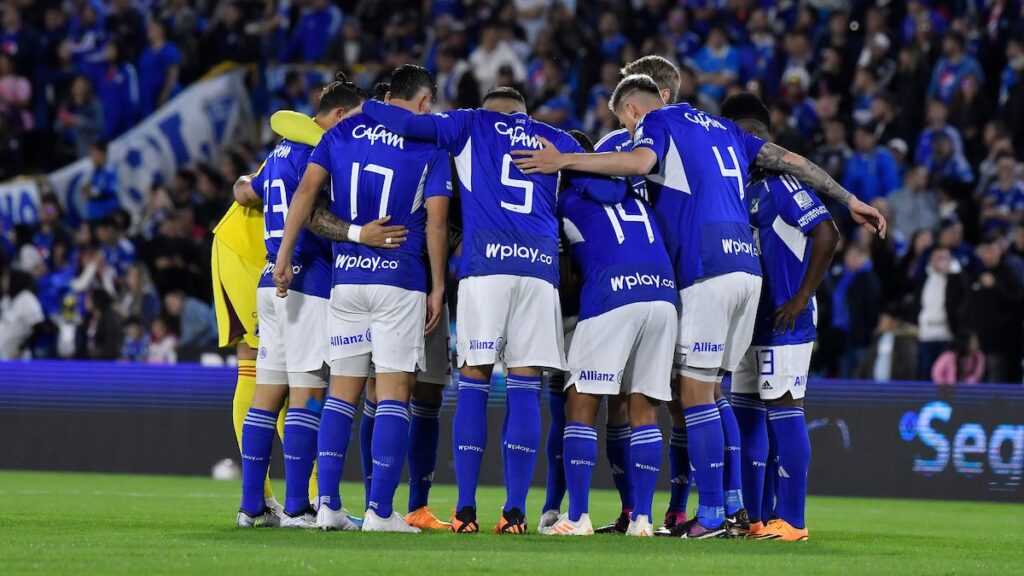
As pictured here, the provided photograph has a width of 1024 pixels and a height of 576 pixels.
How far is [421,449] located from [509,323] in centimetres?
130

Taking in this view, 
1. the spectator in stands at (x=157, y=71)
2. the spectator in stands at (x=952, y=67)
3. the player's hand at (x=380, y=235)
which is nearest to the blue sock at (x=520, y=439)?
the player's hand at (x=380, y=235)

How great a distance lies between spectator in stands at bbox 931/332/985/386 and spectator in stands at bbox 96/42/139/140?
13409 mm

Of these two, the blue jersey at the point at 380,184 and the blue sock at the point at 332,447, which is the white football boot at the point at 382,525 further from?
the blue jersey at the point at 380,184

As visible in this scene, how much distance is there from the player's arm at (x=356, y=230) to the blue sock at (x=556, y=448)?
1.47m

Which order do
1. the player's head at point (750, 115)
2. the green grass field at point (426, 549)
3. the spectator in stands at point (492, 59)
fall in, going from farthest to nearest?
the spectator in stands at point (492, 59) < the player's head at point (750, 115) < the green grass field at point (426, 549)

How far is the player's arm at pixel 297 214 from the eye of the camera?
8.86 metres

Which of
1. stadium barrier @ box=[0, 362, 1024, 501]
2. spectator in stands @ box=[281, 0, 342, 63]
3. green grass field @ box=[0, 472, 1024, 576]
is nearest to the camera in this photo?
green grass field @ box=[0, 472, 1024, 576]

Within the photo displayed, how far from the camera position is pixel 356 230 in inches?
349

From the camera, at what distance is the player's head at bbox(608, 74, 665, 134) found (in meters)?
9.32

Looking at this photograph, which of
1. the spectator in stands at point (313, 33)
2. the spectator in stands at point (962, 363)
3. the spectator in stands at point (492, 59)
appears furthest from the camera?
the spectator in stands at point (313, 33)

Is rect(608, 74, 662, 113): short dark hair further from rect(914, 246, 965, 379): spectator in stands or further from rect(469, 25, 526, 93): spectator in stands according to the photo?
rect(469, 25, 526, 93): spectator in stands

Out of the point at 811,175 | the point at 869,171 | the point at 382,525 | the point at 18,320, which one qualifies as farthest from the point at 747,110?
the point at 18,320

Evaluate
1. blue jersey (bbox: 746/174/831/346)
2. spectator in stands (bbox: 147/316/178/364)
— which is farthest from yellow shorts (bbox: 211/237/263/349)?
spectator in stands (bbox: 147/316/178/364)

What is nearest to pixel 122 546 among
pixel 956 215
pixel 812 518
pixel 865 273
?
pixel 812 518
